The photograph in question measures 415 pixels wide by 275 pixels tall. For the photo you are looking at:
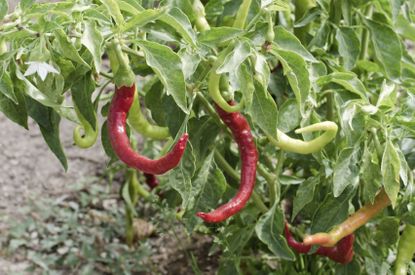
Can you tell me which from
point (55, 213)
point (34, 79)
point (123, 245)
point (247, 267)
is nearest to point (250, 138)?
point (34, 79)

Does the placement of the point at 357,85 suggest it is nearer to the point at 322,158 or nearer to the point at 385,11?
the point at 322,158

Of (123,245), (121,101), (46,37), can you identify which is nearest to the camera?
(46,37)

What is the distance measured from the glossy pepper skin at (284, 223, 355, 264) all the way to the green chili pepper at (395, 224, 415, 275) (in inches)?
4.6

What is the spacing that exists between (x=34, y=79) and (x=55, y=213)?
1500mm

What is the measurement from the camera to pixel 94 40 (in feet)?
4.41

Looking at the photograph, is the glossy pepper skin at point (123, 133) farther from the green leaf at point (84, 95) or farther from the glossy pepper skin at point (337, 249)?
the glossy pepper skin at point (337, 249)

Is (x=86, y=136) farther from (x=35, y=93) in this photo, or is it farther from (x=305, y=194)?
(x=305, y=194)

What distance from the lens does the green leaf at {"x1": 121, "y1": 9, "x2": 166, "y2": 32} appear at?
1.33m

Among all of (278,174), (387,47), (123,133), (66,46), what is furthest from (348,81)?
(66,46)

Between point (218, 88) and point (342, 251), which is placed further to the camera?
point (342, 251)

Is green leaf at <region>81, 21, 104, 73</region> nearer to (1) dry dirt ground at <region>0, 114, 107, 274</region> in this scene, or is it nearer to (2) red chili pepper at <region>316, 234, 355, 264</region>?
(2) red chili pepper at <region>316, 234, 355, 264</region>

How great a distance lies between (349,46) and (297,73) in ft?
1.36

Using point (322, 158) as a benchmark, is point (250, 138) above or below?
above

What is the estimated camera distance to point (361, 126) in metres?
1.64
